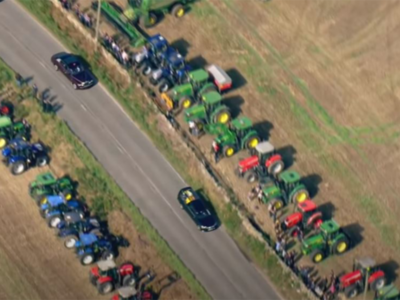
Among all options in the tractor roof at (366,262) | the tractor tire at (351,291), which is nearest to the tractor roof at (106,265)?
the tractor tire at (351,291)

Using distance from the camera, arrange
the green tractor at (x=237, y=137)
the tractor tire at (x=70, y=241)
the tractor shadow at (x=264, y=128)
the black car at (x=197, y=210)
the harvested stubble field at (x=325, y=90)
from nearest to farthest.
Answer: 1. the tractor tire at (x=70, y=241)
2. the black car at (x=197, y=210)
3. the harvested stubble field at (x=325, y=90)
4. the green tractor at (x=237, y=137)
5. the tractor shadow at (x=264, y=128)

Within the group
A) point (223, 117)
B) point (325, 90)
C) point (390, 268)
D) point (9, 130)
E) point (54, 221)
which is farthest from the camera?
point (325, 90)

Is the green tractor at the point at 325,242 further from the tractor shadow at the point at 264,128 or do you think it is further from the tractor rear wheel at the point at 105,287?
the tractor rear wheel at the point at 105,287

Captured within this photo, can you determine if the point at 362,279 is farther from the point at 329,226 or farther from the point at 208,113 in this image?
the point at 208,113

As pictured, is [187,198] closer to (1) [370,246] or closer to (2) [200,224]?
(2) [200,224]

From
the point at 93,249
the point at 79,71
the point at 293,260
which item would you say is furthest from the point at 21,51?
the point at 293,260

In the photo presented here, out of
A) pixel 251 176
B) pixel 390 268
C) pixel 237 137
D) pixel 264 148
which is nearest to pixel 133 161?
pixel 237 137
